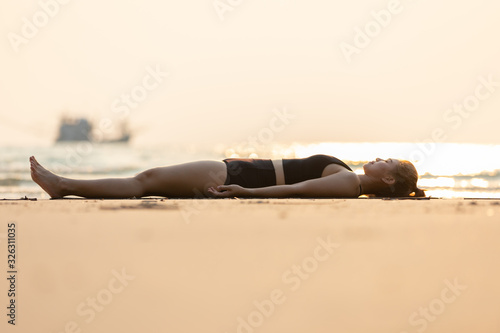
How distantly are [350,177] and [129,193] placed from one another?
1.42 meters

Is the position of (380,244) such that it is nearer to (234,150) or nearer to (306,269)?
(306,269)

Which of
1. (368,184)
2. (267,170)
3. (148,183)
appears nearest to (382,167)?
(368,184)

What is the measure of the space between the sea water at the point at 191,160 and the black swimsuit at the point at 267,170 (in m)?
3.77

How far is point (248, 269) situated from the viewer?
2.37 meters

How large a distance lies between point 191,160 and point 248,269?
13561 millimetres

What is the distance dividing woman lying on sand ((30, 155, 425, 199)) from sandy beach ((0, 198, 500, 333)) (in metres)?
0.38

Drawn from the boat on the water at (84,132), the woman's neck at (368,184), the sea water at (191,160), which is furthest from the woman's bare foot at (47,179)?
the boat on the water at (84,132)

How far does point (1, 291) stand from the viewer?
2.14 metres

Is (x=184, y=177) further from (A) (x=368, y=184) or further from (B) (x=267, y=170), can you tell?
(A) (x=368, y=184)

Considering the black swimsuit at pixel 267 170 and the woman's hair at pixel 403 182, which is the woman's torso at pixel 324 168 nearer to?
the black swimsuit at pixel 267 170

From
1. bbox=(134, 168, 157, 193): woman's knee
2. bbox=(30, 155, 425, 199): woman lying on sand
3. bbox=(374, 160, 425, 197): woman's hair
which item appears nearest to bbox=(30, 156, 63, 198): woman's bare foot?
bbox=(30, 155, 425, 199): woman lying on sand

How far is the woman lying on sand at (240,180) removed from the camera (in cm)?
354

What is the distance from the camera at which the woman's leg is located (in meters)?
3.51

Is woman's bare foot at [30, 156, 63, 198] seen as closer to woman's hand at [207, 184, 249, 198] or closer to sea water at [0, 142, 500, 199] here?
woman's hand at [207, 184, 249, 198]
